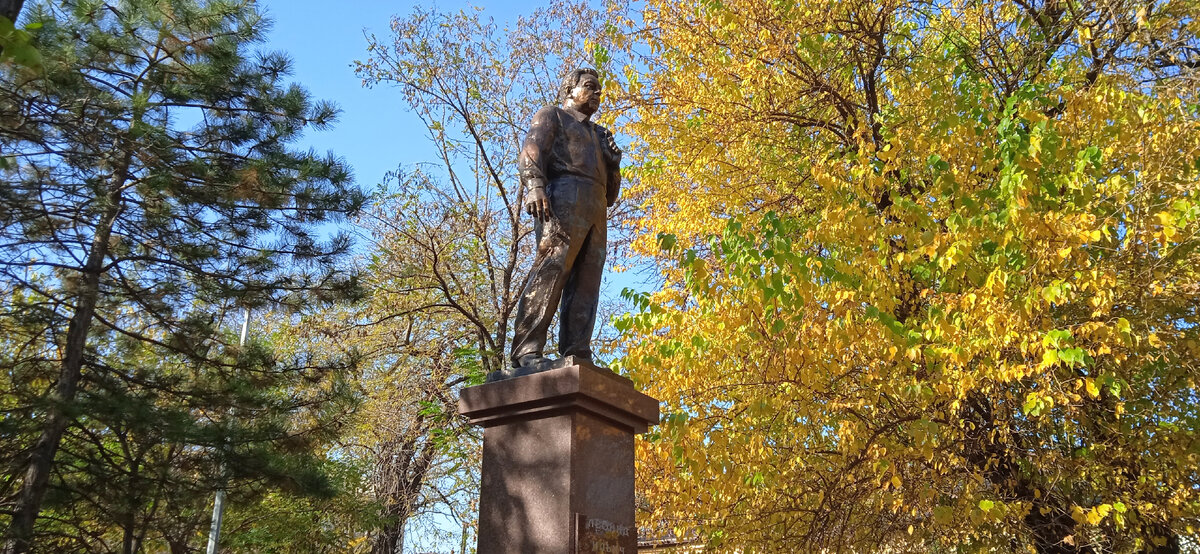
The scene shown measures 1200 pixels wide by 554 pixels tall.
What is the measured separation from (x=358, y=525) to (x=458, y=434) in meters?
1.97

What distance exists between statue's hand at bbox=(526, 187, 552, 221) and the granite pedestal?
0.92 meters

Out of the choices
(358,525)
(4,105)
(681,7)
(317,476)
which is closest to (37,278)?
(4,105)

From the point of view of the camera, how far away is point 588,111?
5.99 metres

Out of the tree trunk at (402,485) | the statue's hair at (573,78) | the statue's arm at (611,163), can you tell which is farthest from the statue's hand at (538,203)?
the tree trunk at (402,485)

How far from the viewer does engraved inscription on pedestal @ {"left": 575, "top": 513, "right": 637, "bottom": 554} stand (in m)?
4.57

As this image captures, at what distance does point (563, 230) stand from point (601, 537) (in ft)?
5.78

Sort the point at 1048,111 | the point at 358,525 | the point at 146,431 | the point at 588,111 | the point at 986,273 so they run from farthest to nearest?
the point at 358,525
the point at 1048,111
the point at 146,431
the point at 986,273
the point at 588,111

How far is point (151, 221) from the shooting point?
9125 mm

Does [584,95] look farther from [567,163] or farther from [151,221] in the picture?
[151,221]

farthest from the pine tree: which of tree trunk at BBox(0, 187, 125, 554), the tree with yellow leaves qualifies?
the tree with yellow leaves

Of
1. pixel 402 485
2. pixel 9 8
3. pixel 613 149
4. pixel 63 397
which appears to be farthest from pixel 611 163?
pixel 402 485

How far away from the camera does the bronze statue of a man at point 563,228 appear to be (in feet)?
17.7

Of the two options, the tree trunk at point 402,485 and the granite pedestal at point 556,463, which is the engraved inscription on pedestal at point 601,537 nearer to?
the granite pedestal at point 556,463

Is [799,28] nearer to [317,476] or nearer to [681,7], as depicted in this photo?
[681,7]
